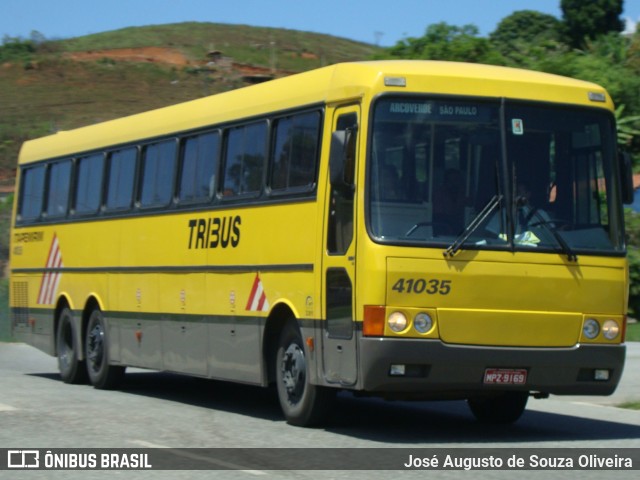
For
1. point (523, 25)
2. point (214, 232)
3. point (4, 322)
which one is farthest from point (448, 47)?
point (523, 25)

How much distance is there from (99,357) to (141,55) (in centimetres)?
8268

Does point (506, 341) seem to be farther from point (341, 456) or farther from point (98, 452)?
point (98, 452)

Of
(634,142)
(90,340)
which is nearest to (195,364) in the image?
(90,340)

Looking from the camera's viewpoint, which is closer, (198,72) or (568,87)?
(568,87)

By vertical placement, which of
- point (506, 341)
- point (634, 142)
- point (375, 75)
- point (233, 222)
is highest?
point (634, 142)

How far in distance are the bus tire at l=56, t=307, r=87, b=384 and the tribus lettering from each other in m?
4.38

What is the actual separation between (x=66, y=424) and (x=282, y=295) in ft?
8.00

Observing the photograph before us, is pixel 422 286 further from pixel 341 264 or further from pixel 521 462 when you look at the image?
pixel 521 462

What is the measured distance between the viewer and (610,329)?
1248 centimetres

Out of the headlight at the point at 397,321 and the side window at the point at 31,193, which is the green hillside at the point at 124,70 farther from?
the headlight at the point at 397,321

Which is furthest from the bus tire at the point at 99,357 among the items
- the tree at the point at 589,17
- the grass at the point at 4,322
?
the tree at the point at 589,17

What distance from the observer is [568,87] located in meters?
12.8

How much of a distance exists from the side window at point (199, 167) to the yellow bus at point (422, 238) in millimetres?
400

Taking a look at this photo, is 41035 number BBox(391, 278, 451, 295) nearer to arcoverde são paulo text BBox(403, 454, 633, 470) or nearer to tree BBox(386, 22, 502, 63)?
arcoverde são paulo text BBox(403, 454, 633, 470)
